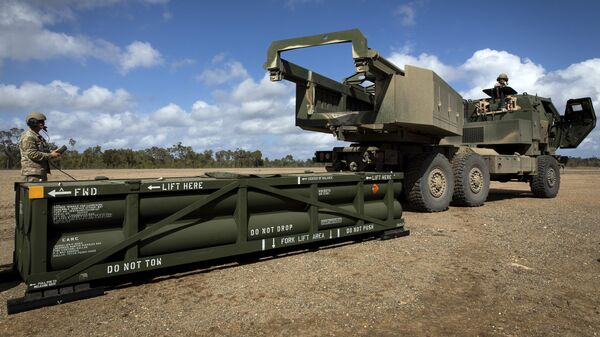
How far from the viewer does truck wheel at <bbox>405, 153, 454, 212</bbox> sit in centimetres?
837

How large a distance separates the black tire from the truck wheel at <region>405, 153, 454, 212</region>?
0.46 metres

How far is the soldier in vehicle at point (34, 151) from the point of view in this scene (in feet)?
16.3

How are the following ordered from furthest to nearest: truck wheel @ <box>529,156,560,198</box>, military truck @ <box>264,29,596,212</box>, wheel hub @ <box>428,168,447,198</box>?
truck wheel @ <box>529,156,560,198</box> < wheel hub @ <box>428,168,447,198</box> < military truck @ <box>264,29,596,212</box>

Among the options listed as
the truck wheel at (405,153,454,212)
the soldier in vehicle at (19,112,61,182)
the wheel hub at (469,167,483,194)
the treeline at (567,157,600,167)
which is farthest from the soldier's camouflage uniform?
the treeline at (567,157,600,167)

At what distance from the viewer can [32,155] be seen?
4.96 meters

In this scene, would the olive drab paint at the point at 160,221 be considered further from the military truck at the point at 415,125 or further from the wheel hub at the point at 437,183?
the wheel hub at the point at 437,183

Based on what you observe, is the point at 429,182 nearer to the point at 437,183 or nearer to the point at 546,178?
the point at 437,183

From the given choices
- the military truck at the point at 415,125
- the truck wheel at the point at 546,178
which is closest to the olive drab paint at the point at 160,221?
the military truck at the point at 415,125

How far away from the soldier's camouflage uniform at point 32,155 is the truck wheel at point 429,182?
20.7 feet

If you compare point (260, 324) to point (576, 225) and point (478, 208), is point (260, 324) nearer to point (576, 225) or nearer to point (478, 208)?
point (576, 225)

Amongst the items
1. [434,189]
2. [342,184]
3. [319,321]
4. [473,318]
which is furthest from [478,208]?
[319,321]

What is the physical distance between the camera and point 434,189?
28.8 feet

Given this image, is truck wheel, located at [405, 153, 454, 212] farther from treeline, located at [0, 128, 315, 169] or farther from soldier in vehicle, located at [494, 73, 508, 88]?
treeline, located at [0, 128, 315, 169]

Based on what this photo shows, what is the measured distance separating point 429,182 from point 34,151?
6926 millimetres
